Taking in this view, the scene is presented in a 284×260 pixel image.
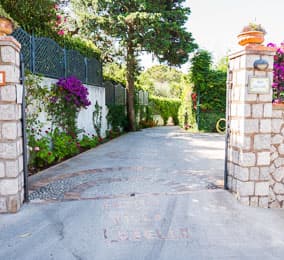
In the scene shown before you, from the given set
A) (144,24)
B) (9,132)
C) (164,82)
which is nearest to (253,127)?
(9,132)

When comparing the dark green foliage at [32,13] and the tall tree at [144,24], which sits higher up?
the tall tree at [144,24]

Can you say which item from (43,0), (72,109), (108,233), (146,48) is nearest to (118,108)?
(146,48)

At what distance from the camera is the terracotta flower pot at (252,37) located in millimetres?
3402

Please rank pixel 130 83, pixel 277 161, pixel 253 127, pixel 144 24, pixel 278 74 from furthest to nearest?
pixel 130 83, pixel 144 24, pixel 278 74, pixel 277 161, pixel 253 127

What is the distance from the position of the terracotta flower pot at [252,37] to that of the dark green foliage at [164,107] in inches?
634

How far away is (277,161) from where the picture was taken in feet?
12.0

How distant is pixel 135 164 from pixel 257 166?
2.87 metres

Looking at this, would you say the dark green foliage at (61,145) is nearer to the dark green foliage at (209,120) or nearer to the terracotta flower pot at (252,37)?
the terracotta flower pot at (252,37)

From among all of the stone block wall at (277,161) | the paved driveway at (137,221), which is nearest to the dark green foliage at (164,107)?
the paved driveway at (137,221)

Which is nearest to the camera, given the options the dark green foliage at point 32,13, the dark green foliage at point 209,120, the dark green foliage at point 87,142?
the dark green foliage at point 32,13

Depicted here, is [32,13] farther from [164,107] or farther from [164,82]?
[164,82]

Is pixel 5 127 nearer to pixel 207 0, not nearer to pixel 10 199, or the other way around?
pixel 10 199

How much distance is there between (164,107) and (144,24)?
10925 millimetres

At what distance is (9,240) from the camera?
8.61 feet
